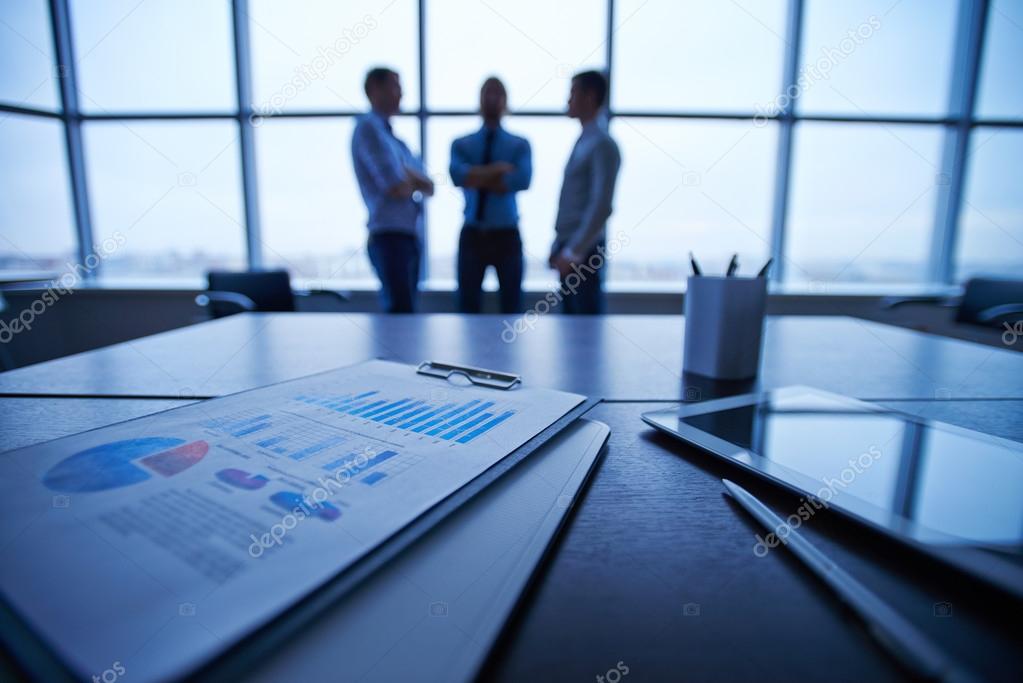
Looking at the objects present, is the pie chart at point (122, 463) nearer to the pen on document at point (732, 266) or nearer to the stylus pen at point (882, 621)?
the stylus pen at point (882, 621)

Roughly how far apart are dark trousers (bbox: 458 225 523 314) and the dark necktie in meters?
0.09

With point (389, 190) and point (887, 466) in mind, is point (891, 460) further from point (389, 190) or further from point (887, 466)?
point (389, 190)

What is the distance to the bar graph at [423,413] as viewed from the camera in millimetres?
461

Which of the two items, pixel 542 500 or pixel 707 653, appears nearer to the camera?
pixel 707 653

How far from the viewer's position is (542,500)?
1.19 ft

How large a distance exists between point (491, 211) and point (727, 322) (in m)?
2.27

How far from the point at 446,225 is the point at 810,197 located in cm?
263

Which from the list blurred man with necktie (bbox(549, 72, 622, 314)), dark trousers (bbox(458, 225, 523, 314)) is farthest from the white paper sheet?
dark trousers (bbox(458, 225, 523, 314))

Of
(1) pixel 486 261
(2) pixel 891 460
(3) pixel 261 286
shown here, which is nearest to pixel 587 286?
(1) pixel 486 261

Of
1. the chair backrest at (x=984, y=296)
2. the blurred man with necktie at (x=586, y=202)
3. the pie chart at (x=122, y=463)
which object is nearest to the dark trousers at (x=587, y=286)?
the blurred man with necktie at (x=586, y=202)

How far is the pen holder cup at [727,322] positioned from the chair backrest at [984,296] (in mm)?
2345

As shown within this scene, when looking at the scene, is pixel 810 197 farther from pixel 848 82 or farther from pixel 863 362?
pixel 863 362

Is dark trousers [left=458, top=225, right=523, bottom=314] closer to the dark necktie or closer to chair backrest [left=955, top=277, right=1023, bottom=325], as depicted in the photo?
the dark necktie

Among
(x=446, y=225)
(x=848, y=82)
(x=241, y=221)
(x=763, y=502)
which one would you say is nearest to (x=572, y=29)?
(x=446, y=225)
